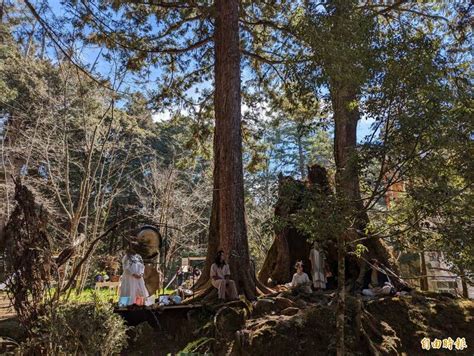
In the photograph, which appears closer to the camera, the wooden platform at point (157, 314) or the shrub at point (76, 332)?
the shrub at point (76, 332)

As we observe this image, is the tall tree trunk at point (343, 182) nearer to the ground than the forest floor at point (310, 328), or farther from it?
farther from it

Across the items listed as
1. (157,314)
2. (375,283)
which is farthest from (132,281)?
(375,283)

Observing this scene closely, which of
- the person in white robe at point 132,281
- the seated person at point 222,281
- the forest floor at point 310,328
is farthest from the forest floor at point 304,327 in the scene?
the person in white robe at point 132,281

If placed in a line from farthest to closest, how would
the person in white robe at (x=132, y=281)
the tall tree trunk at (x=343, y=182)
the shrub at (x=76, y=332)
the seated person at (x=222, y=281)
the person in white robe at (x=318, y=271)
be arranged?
the person in white robe at (x=318, y=271) < the person in white robe at (x=132, y=281) < the seated person at (x=222, y=281) < the tall tree trunk at (x=343, y=182) < the shrub at (x=76, y=332)

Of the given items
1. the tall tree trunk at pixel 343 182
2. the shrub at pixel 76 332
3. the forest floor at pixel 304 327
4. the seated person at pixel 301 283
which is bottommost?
the forest floor at pixel 304 327

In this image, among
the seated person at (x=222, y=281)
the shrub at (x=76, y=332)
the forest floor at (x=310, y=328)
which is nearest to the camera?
the shrub at (x=76, y=332)

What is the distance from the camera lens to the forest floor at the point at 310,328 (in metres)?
5.96

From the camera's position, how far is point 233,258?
7.70 metres

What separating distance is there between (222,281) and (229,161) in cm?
256

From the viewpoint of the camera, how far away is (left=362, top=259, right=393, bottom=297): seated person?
7840 millimetres

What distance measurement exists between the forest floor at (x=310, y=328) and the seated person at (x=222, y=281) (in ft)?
1.09

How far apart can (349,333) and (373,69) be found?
4174 millimetres

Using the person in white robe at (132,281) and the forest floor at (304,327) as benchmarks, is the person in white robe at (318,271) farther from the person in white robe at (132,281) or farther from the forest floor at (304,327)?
the person in white robe at (132,281)

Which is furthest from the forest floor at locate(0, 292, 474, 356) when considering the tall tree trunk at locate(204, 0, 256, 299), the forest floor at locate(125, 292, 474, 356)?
the tall tree trunk at locate(204, 0, 256, 299)
